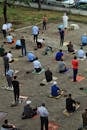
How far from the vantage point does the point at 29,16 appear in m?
47.9

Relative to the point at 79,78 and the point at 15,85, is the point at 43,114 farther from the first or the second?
the point at 79,78

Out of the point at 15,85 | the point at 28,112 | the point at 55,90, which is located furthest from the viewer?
the point at 55,90

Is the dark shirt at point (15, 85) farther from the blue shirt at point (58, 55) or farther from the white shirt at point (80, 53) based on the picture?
the white shirt at point (80, 53)

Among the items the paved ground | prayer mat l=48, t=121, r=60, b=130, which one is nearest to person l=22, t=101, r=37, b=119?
the paved ground

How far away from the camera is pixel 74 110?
24703 mm

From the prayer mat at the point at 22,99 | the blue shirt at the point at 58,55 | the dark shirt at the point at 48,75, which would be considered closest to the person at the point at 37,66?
the dark shirt at the point at 48,75

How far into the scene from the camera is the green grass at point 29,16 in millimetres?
45903

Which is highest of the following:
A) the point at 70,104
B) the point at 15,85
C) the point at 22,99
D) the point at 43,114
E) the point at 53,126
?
the point at 15,85

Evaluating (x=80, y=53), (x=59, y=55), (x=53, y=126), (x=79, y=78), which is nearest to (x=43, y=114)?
(x=53, y=126)

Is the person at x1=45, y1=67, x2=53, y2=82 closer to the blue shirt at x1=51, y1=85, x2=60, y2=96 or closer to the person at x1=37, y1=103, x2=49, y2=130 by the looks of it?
the blue shirt at x1=51, y1=85, x2=60, y2=96

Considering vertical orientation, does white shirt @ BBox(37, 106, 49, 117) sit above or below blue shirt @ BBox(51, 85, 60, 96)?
above

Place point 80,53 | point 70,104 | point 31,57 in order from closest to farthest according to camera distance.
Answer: point 70,104 < point 31,57 < point 80,53

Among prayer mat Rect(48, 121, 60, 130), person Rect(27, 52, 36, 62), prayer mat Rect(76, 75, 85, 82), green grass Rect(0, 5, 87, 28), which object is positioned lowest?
prayer mat Rect(48, 121, 60, 130)

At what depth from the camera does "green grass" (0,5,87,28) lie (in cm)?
4590
